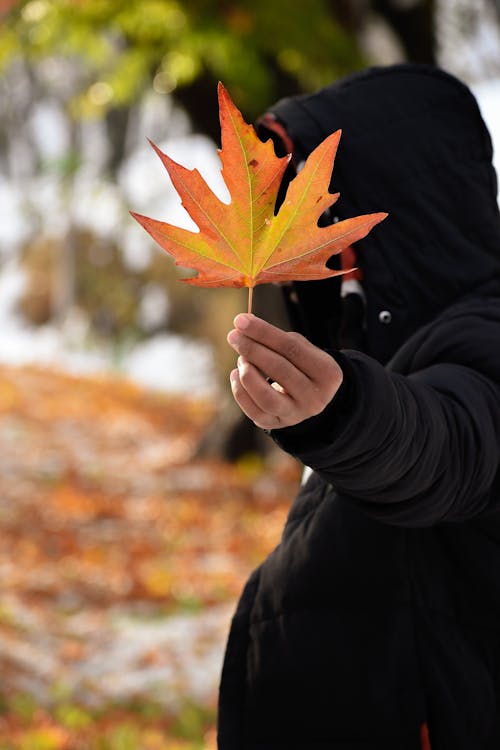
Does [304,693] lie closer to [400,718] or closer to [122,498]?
[400,718]

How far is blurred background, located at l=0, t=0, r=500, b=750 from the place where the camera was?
13.3 ft

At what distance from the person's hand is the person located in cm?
35

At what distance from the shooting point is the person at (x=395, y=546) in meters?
1.46

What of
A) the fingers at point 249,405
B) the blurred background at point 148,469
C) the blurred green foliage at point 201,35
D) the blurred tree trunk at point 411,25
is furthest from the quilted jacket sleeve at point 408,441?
the blurred tree trunk at point 411,25

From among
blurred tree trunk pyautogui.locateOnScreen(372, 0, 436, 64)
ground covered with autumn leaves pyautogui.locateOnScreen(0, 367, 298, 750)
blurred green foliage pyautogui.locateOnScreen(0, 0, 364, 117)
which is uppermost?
blurred tree trunk pyautogui.locateOnScreen(372, 0, 436, 64)

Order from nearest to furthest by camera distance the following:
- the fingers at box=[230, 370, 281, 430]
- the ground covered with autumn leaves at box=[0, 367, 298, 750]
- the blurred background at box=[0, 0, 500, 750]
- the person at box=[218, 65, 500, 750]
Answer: the fingers at box=[230, 370, 281, 430] < the person at box=[218, 65, 500, 750] < the ground covered with autumn leaves at box=[0, 367, 298, 750] < the blurred background at box=[0, 0, 500, 750]

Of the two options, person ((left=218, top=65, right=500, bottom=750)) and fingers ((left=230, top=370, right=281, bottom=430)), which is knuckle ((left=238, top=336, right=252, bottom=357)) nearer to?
fingers ((left=230, top=370, right=281, bottom=430))

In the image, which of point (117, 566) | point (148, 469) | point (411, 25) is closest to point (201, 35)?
point (411, 25)

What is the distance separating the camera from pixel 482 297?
1.45 metres

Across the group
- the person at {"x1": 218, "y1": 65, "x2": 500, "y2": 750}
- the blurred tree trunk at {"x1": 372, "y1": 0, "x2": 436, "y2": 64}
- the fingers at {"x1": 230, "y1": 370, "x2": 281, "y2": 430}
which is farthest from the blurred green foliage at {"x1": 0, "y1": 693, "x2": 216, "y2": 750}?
the blurred tree trunk at {"x1": 372, "y1": 0, "x2": 436, "y2": 64}

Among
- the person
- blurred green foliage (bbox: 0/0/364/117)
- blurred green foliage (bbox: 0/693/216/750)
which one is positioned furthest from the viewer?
blurred green foliage (bbox: 0/0/364/117)

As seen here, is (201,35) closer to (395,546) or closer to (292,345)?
(395,546)

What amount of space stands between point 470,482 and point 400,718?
18.4 inches

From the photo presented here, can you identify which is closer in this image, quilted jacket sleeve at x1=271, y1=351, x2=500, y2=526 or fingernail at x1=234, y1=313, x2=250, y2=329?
fingernail at x1=234, y1=313, x2=250, y2=329
